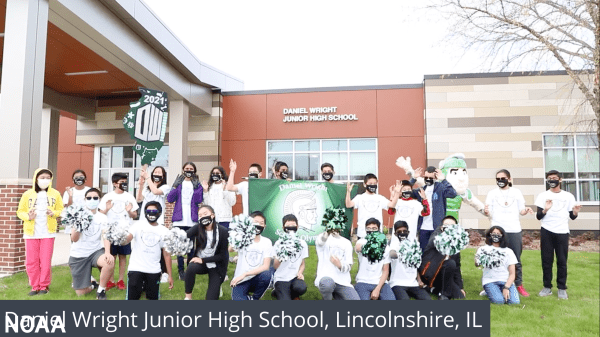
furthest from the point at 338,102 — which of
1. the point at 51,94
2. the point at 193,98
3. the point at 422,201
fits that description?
the point at 51,94

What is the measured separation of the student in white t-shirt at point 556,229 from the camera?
20.7ft

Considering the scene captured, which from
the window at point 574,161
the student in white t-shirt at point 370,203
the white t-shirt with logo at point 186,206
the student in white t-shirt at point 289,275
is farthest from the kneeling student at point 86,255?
the window at point 574,161

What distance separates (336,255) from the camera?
550cm

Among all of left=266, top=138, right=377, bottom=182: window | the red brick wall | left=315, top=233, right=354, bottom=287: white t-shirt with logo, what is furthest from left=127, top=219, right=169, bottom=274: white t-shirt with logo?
left=266, top=138, right=377, bottom=182: window

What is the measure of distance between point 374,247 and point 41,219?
4.66 meters

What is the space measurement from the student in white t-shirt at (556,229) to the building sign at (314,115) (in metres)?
8.84

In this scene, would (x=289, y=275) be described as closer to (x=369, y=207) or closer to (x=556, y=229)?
(x=369, y=207)

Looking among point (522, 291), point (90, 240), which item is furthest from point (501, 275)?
point (90, 240)

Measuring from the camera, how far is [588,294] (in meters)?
6.60

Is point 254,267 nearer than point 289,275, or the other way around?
point 254,267

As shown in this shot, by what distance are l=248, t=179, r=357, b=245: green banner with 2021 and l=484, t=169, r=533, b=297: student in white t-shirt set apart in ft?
7.14

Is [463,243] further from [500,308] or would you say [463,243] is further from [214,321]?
[214,321]

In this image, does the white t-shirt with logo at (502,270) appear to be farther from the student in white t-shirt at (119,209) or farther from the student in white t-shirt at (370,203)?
the student in white t-shirt at (119,209)
